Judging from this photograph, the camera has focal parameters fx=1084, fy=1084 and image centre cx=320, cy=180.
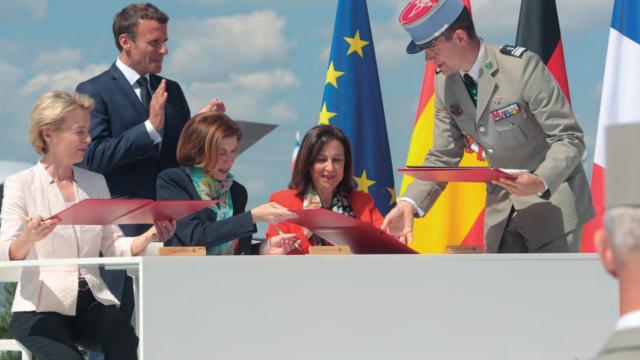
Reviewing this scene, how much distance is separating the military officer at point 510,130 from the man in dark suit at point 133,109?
1.26 metres

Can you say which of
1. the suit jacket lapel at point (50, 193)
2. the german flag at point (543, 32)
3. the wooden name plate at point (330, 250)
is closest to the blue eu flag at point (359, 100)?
the german flag at point (543, 32)

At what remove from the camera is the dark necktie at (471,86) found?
4.46m

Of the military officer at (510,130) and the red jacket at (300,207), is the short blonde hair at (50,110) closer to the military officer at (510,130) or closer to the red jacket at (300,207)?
the red jacket at (300,207)

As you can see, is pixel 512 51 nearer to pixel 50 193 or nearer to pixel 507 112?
pixel 507 112

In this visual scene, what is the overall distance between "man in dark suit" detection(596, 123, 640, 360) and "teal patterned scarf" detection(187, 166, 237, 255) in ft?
10.3

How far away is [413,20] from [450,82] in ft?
1.29

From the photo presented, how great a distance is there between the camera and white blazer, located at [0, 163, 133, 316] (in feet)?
13.4

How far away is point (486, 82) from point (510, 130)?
0.73 ft

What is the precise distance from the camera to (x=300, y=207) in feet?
14.8

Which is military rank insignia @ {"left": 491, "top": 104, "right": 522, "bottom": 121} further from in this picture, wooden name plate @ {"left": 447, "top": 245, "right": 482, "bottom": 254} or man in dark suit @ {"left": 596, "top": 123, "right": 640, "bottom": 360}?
man in dark suit @ {"left": 596, "top": 123, "right": 640, "bottom": 360}

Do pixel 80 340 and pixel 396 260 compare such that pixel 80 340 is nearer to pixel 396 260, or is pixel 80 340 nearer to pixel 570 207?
Answer: pixel 396 260

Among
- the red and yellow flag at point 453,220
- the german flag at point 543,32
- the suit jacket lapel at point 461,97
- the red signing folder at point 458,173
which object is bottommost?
the red and yellow flag at point 453,220

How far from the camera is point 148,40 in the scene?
5082 mm

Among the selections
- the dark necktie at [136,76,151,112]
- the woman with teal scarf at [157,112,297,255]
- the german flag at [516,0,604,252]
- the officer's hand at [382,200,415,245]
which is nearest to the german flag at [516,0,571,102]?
the german flag at [516,0,604,252]
